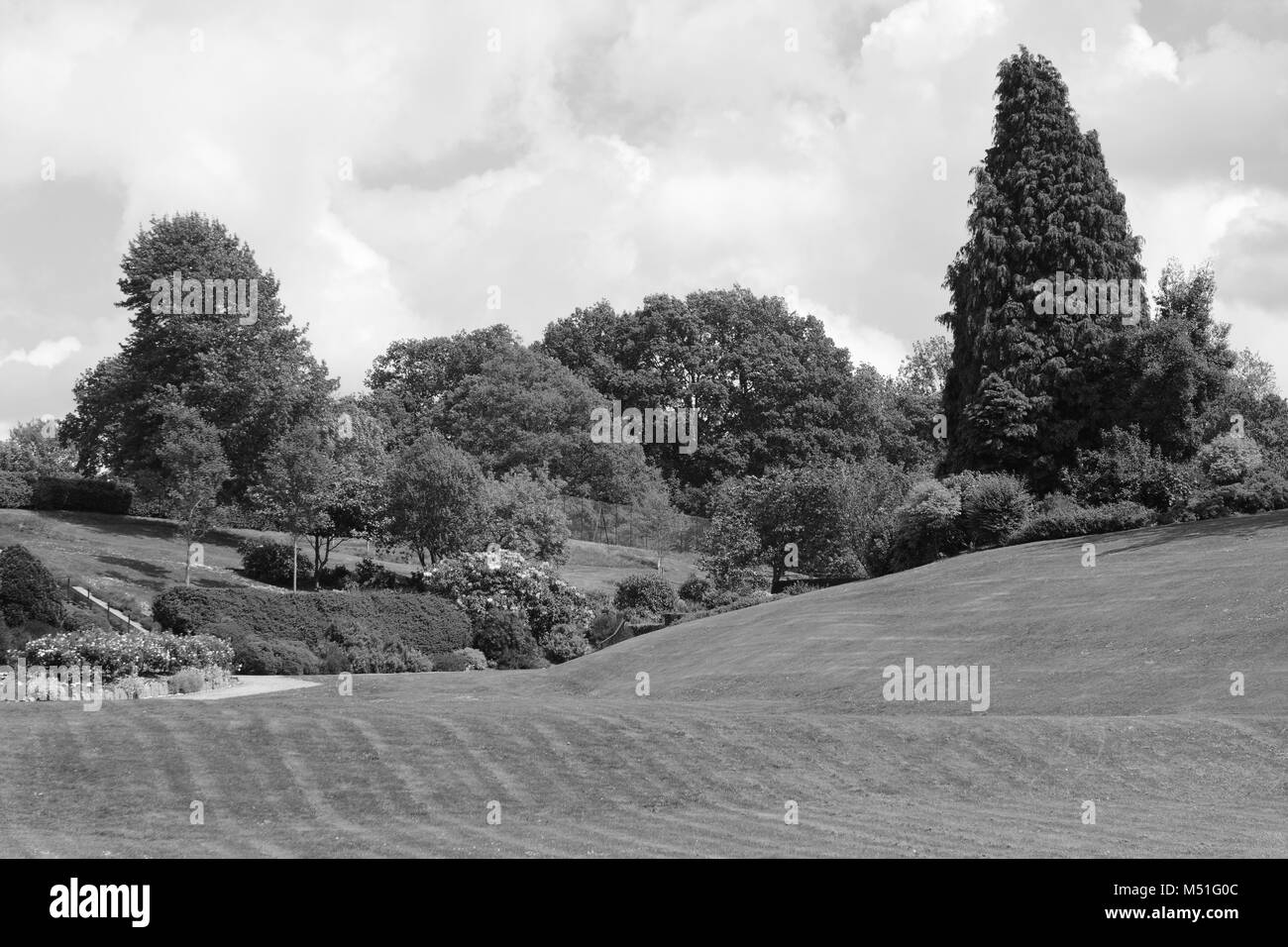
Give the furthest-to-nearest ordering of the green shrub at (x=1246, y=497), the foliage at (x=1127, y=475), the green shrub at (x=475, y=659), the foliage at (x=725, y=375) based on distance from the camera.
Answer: the foliage at (x=725, y=375)
the foliage at (x=1127, y=475)
the green shrub at (x=475, y=659)
the green shrub at (x=1246, y=497)

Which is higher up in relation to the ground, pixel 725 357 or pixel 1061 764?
pixel 725 357

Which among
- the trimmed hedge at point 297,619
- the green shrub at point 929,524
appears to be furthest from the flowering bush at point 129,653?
the green shrub at point 929,524

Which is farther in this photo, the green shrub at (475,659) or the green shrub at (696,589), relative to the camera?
the green shrub at (696,589)

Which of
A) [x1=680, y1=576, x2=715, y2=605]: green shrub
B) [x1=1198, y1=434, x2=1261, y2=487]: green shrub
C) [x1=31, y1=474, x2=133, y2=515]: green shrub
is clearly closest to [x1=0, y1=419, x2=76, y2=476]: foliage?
[x1=31, y1=474, x2=133, y2=515]: green shrub

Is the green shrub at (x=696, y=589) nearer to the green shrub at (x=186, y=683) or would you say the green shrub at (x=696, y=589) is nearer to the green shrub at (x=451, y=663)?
the green shrub at (x=451, y=663)

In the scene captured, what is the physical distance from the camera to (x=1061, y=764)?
56.7ft

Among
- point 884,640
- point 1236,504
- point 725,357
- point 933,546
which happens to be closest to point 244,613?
point 884,640

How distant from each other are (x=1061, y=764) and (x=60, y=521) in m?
48.9

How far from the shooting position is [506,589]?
144 ft

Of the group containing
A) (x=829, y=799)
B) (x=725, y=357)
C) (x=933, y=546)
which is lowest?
(x=829, y=799)

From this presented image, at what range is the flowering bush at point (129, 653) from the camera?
2670 centimetres

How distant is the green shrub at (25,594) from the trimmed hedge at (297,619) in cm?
278

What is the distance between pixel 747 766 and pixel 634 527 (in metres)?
58.8
